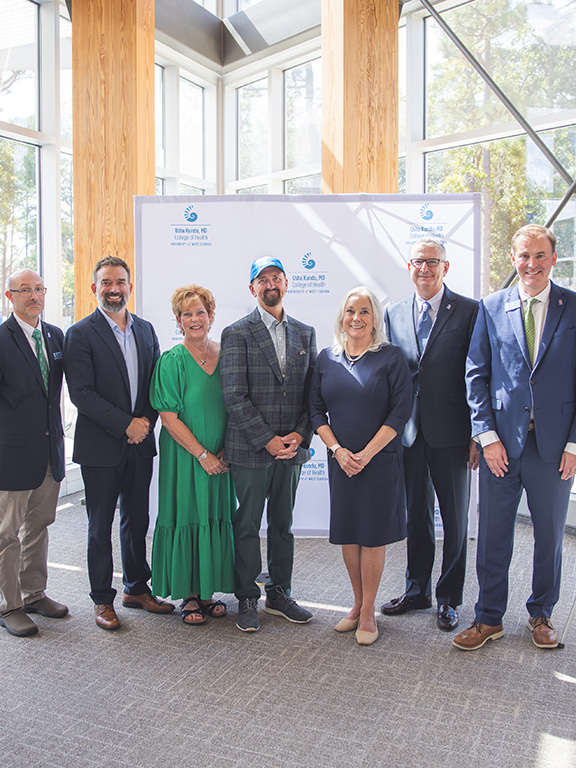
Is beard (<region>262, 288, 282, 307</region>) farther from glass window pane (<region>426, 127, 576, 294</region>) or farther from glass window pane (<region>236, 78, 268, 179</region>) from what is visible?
glass window pane (<region>236, 78, 268, 179</region>)

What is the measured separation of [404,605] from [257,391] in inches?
50.3

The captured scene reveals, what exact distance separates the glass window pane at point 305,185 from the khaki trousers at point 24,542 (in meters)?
4.18

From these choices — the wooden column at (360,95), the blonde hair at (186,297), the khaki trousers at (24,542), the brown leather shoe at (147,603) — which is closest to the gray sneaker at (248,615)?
the brown leather shoe at (147,603)

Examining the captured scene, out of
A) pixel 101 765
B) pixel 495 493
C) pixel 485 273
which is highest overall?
pixel 485 273

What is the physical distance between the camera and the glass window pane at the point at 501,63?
4520mm

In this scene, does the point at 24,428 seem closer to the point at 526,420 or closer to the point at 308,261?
the point at 308,261

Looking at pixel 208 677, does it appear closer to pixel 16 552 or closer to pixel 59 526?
pixel 16 552

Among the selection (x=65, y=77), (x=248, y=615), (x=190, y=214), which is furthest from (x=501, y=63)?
(x=248, y=615)

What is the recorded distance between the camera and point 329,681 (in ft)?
8.25

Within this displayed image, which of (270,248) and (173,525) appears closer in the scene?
(173,525)

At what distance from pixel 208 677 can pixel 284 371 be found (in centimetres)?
129

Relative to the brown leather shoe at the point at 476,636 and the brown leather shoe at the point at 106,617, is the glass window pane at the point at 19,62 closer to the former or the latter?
the brown leather shoe at the point at 106,617

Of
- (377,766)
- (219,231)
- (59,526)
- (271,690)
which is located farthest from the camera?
(59,526)

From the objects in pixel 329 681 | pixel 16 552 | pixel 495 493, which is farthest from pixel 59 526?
pixel 495 493
